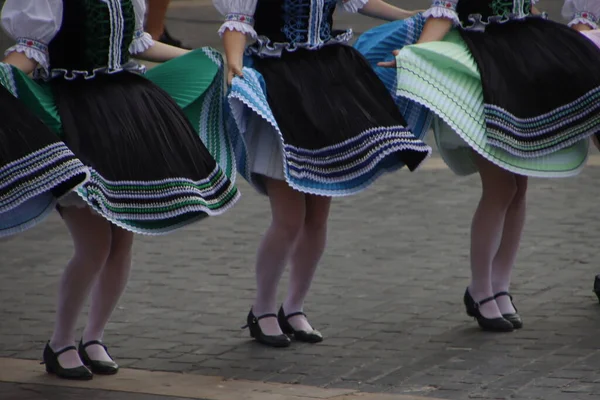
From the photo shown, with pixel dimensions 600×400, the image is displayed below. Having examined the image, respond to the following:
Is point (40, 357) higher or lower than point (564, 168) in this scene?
lower

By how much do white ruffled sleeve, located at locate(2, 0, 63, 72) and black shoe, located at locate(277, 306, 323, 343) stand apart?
1.67 m

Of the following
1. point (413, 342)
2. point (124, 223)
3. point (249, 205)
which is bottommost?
point (249, 205)

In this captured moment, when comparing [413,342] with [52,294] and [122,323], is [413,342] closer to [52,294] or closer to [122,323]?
[122,323]

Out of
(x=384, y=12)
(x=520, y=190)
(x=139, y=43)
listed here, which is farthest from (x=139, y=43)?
(x=520, y=190)

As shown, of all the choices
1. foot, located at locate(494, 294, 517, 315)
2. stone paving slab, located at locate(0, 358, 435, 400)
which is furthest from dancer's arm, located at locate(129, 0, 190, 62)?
foot, located at locate(494, 294, 517, 315)

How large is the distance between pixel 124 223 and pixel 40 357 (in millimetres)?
1005

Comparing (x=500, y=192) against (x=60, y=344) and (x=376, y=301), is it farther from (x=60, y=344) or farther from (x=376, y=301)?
(x=60, y=344)

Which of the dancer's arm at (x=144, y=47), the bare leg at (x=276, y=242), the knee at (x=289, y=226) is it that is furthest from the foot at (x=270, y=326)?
the dancer's arm at (x=144, y=47)

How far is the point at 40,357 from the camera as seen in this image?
563 cm

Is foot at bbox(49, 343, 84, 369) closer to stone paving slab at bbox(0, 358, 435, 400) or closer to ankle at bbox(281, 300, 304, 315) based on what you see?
stone paving slab at bbox(0, 358, 435, 400)

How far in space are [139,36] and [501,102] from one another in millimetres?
1571

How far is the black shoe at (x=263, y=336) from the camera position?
5738 mm

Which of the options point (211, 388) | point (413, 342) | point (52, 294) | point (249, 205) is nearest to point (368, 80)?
point (413, 342)

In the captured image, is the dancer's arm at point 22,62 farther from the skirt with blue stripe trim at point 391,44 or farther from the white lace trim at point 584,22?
the white lace trim at point 584,22
